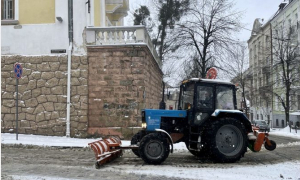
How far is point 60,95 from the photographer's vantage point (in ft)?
49.8

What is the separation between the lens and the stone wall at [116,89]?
15.0 m

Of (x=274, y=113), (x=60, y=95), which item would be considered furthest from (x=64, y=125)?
(x=274, y=113)

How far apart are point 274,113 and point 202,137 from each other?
135ft

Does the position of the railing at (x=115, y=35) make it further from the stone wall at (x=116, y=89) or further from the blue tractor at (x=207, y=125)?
the blue tractor at (x=207, y=125)

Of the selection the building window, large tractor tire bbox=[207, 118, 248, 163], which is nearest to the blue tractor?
large tractor tire bbox=[207, 118, 248, 163]

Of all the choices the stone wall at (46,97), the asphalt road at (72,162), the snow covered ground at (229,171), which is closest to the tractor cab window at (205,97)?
the asphalt road at (72,162)

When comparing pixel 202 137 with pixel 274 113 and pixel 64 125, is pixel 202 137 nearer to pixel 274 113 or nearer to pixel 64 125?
pixel 64 125

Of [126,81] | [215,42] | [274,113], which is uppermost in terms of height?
[215,42]

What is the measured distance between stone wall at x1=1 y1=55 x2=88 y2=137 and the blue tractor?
6130 millimetres

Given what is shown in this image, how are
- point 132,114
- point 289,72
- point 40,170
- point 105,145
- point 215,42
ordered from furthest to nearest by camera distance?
point 289,72
point 215,42
point 132,114
point 105,145
point 40,170

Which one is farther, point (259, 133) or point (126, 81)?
point (126, 81)

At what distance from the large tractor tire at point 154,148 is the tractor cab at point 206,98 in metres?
1.07

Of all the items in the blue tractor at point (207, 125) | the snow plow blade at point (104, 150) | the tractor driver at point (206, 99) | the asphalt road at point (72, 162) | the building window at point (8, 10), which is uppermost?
the building window at point (8, 10)

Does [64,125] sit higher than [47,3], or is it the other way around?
[47,3]
